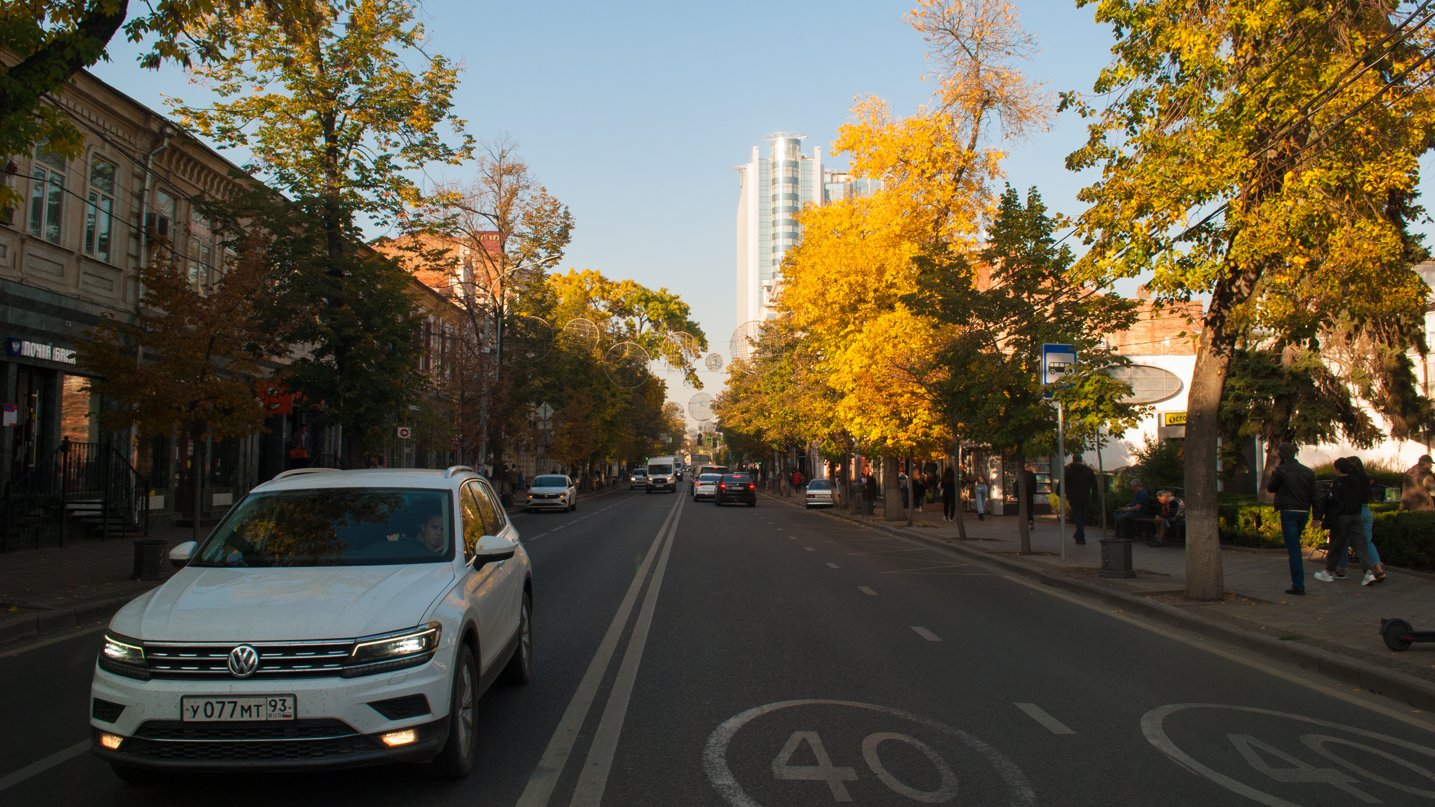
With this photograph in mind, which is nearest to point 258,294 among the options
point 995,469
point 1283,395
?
point 1283,395

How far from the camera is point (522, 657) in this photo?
6.98 metres

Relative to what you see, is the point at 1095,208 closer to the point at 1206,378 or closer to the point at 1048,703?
the point at 1206,378

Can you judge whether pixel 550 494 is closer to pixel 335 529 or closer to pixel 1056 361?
pixel 1056 361

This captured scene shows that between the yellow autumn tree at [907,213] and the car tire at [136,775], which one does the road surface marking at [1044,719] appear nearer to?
the car tire at [136,775]

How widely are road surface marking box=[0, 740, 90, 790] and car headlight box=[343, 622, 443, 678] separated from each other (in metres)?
2.18

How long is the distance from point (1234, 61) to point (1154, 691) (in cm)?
740

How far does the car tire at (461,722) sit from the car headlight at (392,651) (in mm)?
243

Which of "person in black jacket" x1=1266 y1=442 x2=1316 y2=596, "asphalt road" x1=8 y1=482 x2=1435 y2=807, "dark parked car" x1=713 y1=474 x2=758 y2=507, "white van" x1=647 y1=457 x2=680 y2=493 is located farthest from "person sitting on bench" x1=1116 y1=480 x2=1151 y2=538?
"white van" x1=647 y1=457 x2=680 y2=493

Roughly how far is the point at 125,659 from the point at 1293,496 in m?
12.3

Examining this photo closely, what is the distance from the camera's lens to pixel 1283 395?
70.9ft

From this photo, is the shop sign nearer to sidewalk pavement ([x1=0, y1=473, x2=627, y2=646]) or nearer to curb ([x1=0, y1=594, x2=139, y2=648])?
sidewalk pavement ([x1=0, y1=473, x2=627, y2=646])

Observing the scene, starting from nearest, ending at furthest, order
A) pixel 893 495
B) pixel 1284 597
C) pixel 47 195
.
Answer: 1. pixel 1284 597
2. pixel 47 195
3. pixel 893 495

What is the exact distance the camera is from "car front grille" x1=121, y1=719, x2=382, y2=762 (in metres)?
4.18

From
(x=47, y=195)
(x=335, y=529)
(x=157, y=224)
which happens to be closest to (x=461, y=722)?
(x=335, y=529)
